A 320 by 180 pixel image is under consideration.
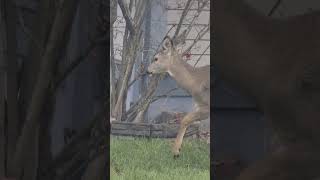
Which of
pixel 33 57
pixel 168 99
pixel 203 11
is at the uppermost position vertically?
pixel 203 11

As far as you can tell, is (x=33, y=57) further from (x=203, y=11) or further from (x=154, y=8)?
(x=203, y=11)

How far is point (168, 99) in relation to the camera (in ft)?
8.42

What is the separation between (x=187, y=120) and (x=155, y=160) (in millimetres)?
256

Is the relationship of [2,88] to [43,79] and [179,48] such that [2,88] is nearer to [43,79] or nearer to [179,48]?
[43,79]

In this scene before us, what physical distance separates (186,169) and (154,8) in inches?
32.1
